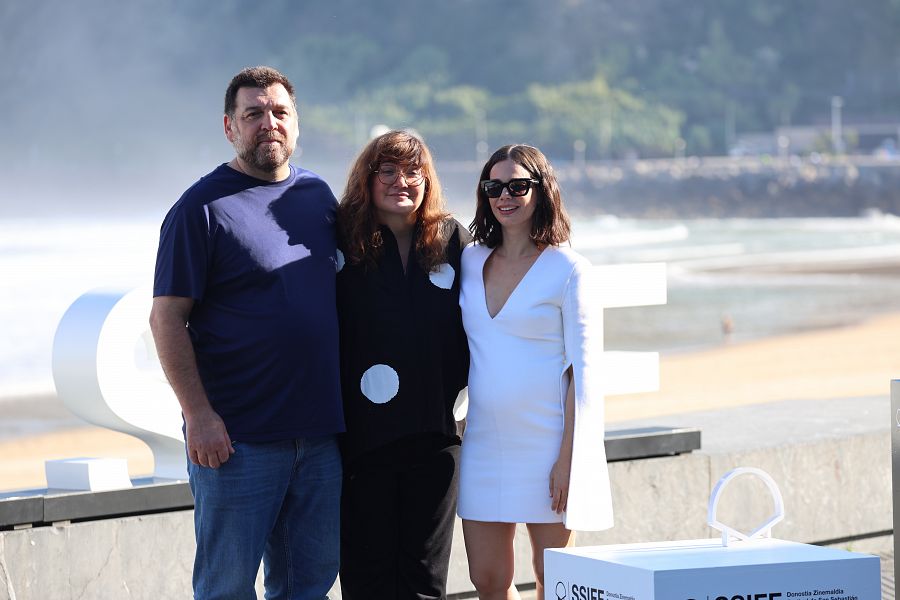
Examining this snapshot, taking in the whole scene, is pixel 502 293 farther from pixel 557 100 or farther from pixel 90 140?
pixel 557 100

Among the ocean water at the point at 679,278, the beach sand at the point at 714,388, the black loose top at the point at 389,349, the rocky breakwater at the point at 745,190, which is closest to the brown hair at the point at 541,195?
the black loose top at the point at 389,349

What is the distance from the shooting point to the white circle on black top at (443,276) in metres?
3.04

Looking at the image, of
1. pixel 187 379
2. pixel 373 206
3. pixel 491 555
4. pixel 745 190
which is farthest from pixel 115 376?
pixel 745 190

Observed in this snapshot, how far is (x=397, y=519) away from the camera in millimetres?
3047

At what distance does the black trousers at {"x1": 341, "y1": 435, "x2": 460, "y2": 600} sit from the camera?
3018mm

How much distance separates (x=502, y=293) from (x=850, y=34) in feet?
300

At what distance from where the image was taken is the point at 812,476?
15.2 ft

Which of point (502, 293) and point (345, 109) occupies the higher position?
point (345, 109)

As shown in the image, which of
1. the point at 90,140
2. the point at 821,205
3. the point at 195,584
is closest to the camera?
the point at 195,584

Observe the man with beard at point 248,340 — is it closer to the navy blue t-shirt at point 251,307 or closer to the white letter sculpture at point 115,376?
the navy blue t-shirt at point 251,307

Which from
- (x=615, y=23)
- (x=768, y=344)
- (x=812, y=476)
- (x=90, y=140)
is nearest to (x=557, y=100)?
(x=615, y=23)

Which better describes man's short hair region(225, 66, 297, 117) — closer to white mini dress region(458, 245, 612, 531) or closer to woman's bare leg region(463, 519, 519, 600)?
white mini dress region(458, 245, 612, 531)


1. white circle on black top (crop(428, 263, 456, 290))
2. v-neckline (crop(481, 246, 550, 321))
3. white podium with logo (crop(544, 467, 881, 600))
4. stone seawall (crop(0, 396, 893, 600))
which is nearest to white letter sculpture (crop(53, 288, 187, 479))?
stone seawall (crop(0, 396, 893, 600))

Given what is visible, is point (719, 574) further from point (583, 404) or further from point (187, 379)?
point (187, 379)
